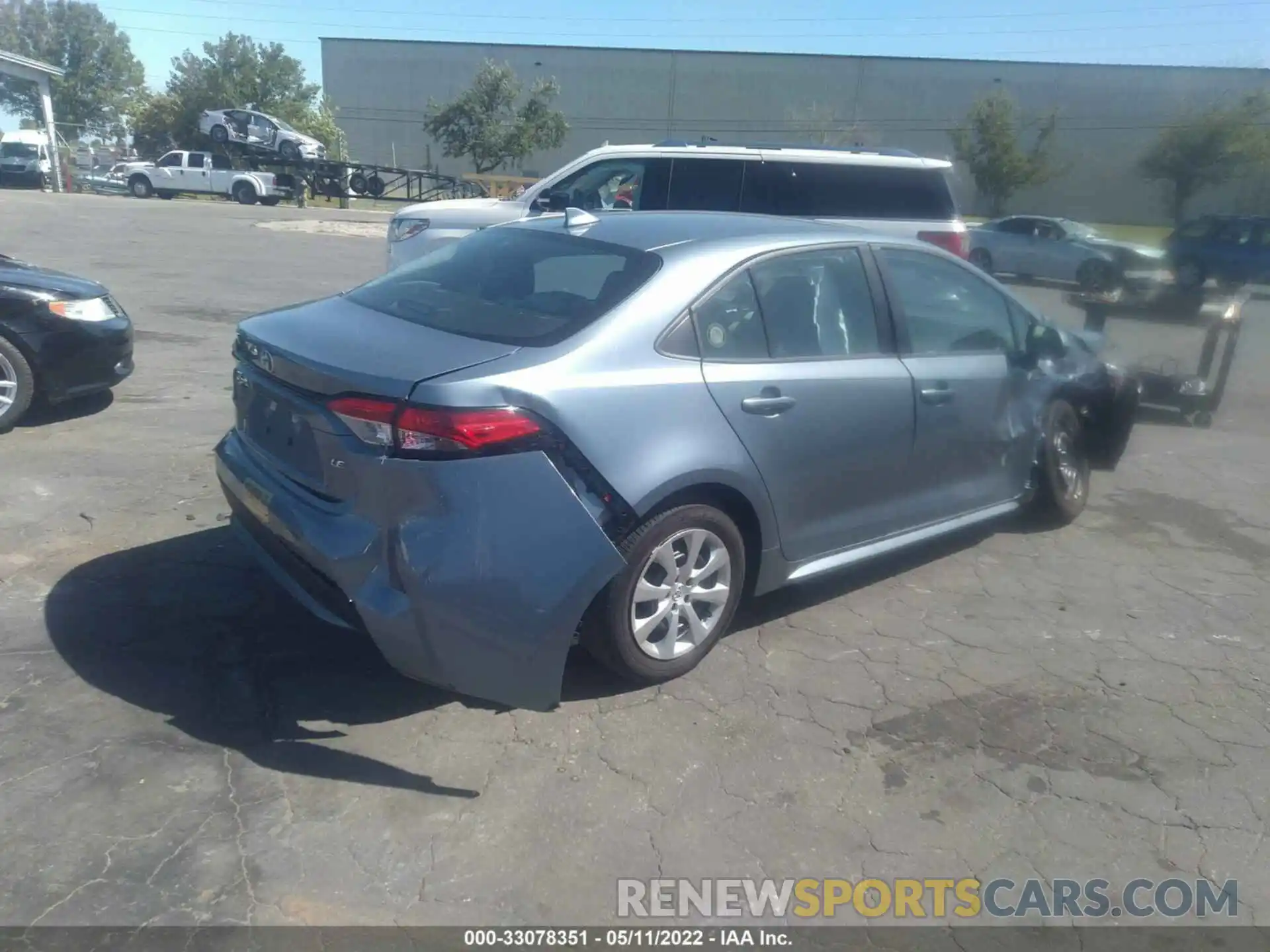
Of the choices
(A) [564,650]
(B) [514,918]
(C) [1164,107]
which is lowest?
(B) [514,918]

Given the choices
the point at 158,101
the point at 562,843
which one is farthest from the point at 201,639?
the point at 158,101

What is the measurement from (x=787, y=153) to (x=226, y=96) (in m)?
58.1

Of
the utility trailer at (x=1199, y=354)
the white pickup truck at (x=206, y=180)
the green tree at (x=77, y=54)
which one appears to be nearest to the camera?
the utility trailer at (x=1199, y=354)

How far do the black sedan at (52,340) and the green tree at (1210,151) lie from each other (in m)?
27.8

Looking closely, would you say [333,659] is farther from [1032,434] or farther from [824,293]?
[1032,434]

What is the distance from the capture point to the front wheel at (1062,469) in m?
5.64

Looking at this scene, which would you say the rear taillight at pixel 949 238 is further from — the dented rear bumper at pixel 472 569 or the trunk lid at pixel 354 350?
the dented rear bumper at pixel 472 569

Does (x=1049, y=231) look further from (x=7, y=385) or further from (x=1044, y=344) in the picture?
(x=7, y=385)

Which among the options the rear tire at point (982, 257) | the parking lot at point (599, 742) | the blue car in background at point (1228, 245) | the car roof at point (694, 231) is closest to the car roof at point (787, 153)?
the blue car in background at point (1228, 245)

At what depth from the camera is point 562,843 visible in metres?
3.11

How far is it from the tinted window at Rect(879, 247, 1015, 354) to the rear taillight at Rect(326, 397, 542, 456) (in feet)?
7.15

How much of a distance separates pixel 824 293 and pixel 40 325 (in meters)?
4.89

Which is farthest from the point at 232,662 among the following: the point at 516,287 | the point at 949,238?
the point at 949,238

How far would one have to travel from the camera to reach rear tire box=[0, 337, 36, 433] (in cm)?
638
